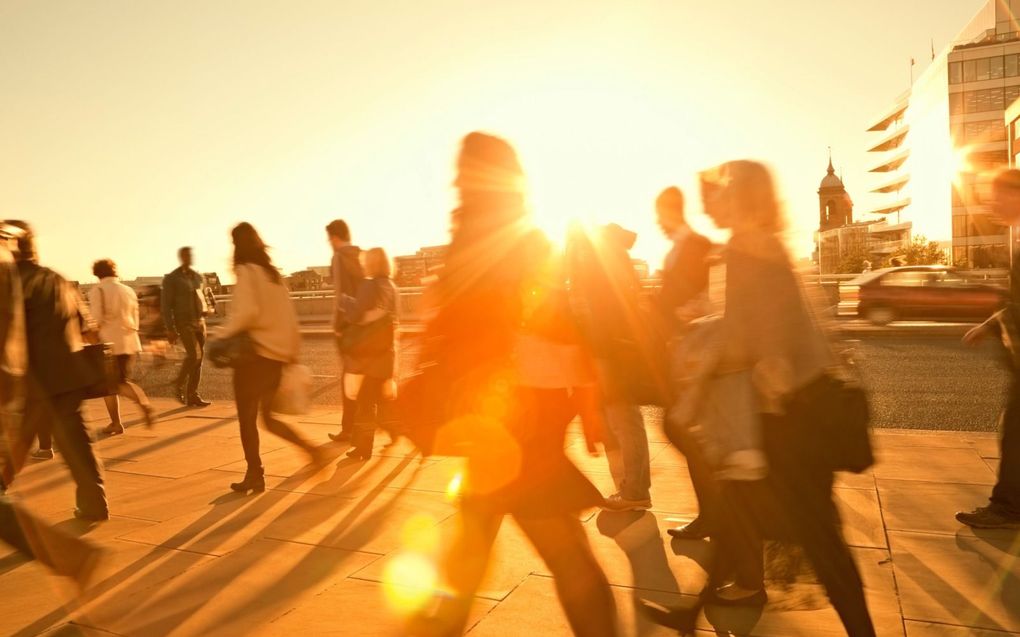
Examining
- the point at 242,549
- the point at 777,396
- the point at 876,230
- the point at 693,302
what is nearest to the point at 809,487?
the point at 777,396

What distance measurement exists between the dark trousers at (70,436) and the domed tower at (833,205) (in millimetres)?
131825

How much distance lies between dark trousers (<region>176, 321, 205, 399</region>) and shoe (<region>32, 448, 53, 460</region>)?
104 inches

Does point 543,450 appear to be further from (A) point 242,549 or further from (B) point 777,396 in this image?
(A) point 242,549

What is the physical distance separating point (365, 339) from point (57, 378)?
1996mm

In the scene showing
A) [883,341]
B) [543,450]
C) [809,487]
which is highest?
[543,450]

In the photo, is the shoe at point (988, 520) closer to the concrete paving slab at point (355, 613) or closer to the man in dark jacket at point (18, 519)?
the concrete paving slab at point (355, 613)

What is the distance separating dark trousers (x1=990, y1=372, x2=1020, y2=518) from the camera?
4.19 metres

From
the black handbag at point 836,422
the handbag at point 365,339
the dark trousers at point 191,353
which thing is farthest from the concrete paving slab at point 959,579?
the dark trousers at point 191,353

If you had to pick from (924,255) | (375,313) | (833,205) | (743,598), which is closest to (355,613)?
(743,598)

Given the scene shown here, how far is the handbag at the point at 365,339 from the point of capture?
5969 millimetres

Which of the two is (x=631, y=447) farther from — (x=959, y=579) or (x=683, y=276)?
(x=959, y=579)

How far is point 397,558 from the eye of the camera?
13.8 ft

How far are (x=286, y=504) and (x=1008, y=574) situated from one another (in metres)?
4.00

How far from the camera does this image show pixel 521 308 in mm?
2557
